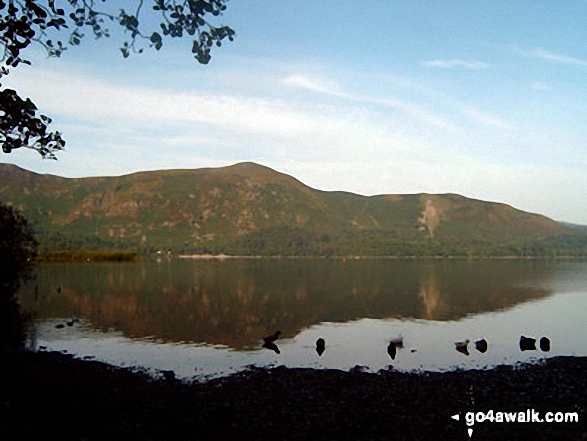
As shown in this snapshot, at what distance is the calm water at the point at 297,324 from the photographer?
42.8 metres

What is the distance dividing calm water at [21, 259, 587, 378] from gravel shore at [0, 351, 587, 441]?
6.84m

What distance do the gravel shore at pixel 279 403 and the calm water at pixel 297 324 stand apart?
6.84 metres

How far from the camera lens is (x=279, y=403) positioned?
2445 cm

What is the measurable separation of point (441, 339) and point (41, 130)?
43.1 m

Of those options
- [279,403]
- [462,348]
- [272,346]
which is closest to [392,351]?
[462,348]

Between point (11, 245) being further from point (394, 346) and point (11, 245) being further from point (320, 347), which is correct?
point (394, 346)

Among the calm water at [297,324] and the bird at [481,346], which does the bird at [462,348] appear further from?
the bird at [481,346]

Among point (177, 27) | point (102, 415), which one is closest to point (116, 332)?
point (102, 415)

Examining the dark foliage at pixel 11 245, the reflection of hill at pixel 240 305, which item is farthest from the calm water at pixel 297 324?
the dark foliage at pixel 11 245

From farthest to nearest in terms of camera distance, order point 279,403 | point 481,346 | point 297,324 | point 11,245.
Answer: point 297,324
point 11,245
point 481,346
point 279,403

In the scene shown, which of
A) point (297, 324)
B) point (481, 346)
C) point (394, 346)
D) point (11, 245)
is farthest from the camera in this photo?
point (297, 324)

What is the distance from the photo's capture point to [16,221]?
213ft

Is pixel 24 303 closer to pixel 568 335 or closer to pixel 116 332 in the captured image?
pixel 116 332

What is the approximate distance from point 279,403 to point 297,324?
40075 mm
